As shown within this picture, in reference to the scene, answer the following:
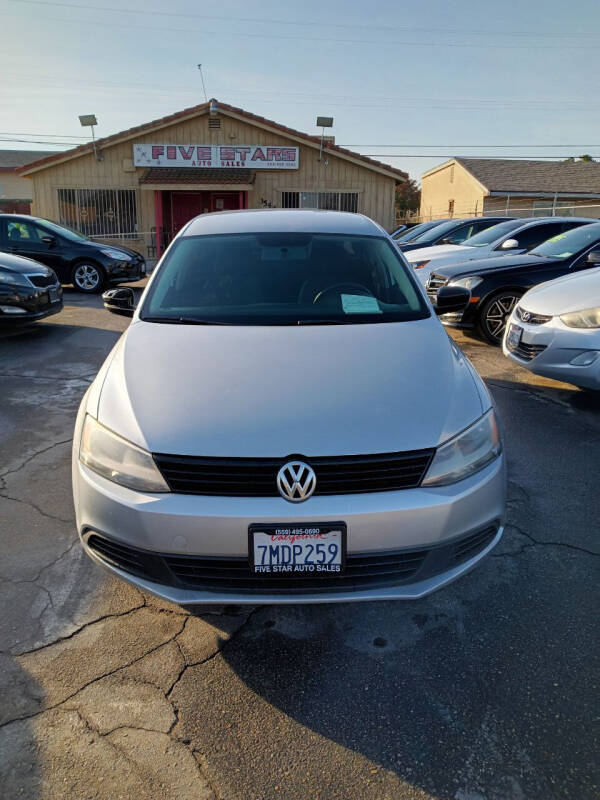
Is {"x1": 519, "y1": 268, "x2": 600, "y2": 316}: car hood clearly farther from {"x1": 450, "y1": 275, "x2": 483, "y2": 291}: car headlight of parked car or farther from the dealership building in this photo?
the dealership building

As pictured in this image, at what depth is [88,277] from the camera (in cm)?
1148

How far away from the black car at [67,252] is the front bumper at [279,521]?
401 inches

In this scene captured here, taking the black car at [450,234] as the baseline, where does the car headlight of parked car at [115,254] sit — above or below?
below

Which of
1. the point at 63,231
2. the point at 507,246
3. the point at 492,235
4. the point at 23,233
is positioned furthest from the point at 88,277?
the point at 507,246

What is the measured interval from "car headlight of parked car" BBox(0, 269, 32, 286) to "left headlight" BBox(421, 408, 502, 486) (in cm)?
659

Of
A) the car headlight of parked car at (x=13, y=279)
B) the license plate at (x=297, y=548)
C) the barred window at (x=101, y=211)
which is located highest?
the barred window at (x=101, y=211)

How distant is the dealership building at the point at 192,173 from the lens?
19969 mm

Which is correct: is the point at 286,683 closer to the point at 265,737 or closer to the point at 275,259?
the point at 265,737

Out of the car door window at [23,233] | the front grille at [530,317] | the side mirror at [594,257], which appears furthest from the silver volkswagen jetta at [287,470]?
the car door window at [23,233]

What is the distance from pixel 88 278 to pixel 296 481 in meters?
10.7

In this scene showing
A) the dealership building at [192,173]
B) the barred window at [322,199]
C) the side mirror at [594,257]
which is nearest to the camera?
the side mirror at [594,257]

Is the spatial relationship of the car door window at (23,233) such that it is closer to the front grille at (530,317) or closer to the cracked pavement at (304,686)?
the front grille at (530,317)

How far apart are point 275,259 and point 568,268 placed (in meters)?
4.99

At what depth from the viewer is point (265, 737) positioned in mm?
1869
